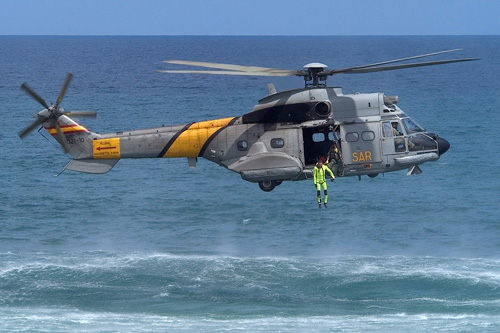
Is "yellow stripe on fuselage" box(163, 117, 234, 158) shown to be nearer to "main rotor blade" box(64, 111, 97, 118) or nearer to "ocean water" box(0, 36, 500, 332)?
"ocean water" box(0, 36, 500, 332)

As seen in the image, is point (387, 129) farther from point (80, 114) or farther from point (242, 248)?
point (242, 248)

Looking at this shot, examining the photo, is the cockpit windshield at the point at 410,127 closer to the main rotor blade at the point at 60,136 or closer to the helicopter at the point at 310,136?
the helicopter at the point at 310,136

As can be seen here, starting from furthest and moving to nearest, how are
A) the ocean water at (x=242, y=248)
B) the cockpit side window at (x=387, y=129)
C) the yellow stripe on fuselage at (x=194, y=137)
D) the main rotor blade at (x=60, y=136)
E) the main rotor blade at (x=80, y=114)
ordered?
the ocean water at (x=242, y=248), the main rotor blade at (x=60, y=136), the yellow stripe on fuselage at (x=194, y=137), the main rotor blade at (x=80, y=114), the cockpit side window at (x=387, y=129)

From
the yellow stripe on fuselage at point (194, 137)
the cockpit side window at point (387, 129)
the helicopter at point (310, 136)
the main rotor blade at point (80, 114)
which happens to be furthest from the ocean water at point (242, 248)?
the main rotor blade at point (80, 114)

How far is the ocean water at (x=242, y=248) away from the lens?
207 ft

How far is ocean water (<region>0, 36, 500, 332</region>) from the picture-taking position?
63.1 meters

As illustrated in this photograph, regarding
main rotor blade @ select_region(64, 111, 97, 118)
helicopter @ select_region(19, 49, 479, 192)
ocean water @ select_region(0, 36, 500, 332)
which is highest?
main rotor blade @ select_region(64, 111, 97, 118)

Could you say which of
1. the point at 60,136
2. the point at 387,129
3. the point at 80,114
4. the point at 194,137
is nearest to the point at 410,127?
the point at 387,129

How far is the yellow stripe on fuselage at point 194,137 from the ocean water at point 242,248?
12.7ft

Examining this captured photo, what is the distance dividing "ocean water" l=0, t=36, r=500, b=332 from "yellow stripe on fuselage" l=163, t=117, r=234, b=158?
3.88 m

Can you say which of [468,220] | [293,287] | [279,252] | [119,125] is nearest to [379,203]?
[468,220]

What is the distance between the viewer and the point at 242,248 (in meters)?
79.6

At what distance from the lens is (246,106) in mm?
145625

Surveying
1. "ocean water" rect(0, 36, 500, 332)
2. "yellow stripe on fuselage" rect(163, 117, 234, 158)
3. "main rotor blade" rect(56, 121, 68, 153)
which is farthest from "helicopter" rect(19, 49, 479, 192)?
"main rotor blade" rect(56, 121, 68, 153)
